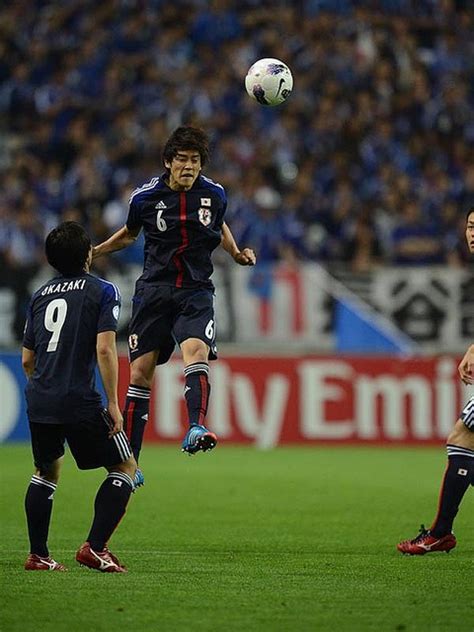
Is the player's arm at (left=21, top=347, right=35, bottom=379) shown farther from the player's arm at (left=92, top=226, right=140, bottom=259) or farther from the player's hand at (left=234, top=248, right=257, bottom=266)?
the player's hand at (left=234, top=248, right=257, bottom=266)

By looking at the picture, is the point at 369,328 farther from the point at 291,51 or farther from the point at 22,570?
the point at 22,570

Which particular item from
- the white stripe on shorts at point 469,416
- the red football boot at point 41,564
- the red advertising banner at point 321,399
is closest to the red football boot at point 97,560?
the red football boot at point 41,564

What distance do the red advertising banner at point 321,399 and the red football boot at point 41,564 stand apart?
9720 mm

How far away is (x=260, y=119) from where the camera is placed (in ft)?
66.3

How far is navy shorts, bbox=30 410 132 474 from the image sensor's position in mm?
6797

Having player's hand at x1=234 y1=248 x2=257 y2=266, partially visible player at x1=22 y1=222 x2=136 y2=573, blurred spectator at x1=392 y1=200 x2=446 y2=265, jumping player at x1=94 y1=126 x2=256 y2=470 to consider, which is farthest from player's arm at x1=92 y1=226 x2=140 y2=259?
blurred spectator at x1=392 y1=200 x2=446 y2=265

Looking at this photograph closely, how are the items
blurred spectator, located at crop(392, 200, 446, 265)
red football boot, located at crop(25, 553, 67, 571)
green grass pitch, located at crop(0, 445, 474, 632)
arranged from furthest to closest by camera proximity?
1. blurred spectator, located at crop(392, 200, 446, 265)
2. red football boot, located at crop(25, 553, 67, 571)
3. green grass pitch, located at crop(0, 445, 474, 632)

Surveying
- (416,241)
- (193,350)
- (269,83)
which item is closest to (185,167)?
(269,83)

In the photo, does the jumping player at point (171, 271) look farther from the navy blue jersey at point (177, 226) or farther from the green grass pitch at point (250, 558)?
the green grass pitch at point (250, 558)

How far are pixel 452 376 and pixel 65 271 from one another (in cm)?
1052

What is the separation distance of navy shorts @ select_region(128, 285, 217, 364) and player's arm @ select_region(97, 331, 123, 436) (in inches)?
74.4

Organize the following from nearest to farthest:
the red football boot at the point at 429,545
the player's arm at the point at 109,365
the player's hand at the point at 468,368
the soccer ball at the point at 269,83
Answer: the player's arm at the point at 109,365 < the player's hand at the point at 468,368 < the red football boot at the point at 429,545 < the soccer ball at the point at 269,83

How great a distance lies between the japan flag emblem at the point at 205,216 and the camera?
8688 millimetres

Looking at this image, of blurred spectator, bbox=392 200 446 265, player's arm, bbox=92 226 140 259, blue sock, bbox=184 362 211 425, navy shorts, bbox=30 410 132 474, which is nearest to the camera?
navy shorts, bbox=30 410 132 474
